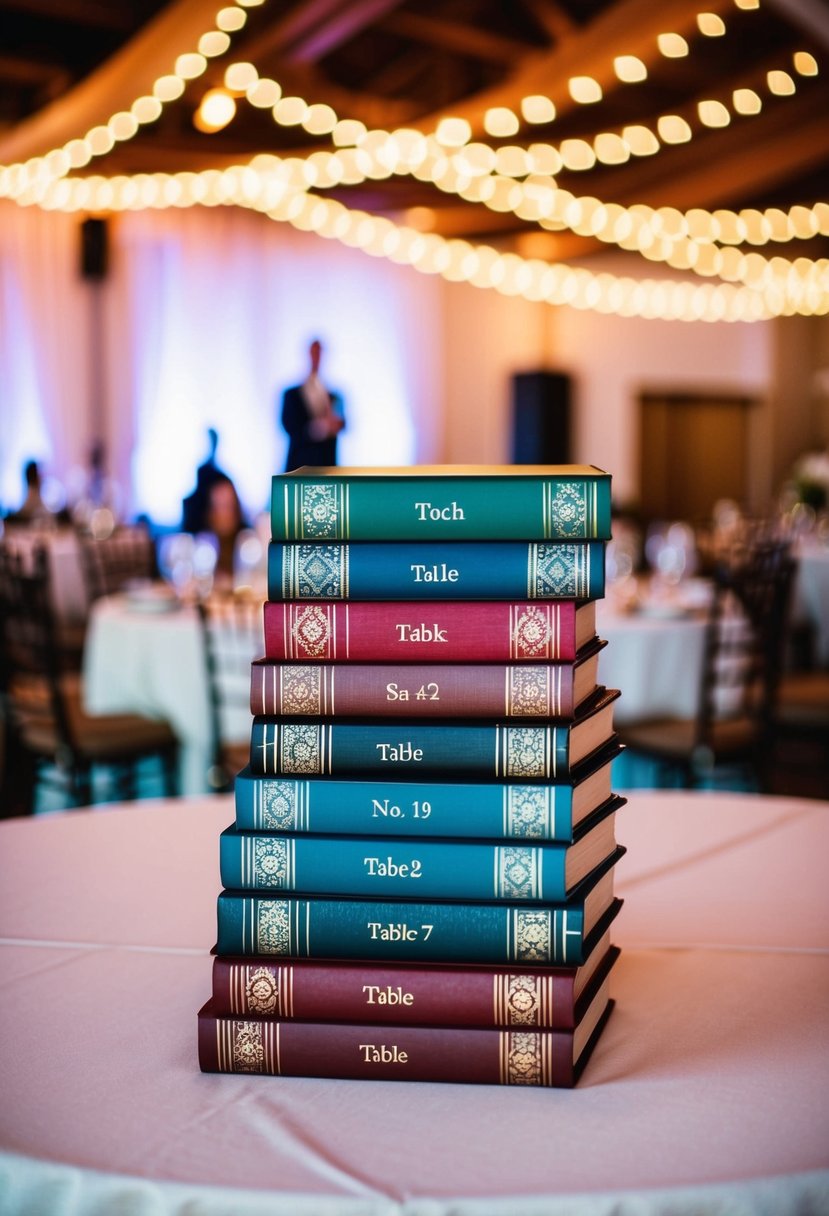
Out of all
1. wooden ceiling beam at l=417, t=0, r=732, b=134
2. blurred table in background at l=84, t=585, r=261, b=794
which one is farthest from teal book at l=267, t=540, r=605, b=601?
wooden ceiling beam at l=417, t=0, r=732, b=134

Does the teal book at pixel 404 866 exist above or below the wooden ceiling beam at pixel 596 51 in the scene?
below

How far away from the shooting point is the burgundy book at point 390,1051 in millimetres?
663

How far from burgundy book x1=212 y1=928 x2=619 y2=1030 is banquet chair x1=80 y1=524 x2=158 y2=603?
4753 mm

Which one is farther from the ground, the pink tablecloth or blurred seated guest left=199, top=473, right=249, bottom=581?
blurred seated guest left=199, top=473, right=249, bottom=581

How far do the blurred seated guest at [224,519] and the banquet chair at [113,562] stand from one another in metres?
1.07

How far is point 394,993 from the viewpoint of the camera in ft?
2.22

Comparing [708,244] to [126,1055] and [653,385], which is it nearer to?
[653,385]

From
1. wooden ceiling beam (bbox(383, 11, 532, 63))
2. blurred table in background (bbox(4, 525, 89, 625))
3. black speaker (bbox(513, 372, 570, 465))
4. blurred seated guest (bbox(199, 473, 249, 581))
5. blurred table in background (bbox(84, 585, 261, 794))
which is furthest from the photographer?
black speaker (bbox(513, 372, 570, 465))

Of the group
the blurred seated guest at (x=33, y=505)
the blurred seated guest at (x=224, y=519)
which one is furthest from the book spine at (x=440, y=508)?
the blurred seated guest at (x=33, y=505)

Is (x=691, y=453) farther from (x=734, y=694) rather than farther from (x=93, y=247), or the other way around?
(x=734, y=694)

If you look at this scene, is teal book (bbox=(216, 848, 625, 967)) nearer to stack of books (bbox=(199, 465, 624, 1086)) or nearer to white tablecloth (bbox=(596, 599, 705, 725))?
stack of books (bbox=(199, 465, 624, 1086))

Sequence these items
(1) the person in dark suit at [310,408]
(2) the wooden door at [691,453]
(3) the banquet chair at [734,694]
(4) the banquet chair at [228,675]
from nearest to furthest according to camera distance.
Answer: (4) the banquet chair at [228,675]
(3) the banquet chair at [734,694]
(1) the person in dark suit at [310,408]
(2) the wooden door at [691,453]

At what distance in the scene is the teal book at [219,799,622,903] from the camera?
69 cm

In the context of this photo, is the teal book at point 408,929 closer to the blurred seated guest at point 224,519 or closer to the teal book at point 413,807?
the teal book at point 413,807
